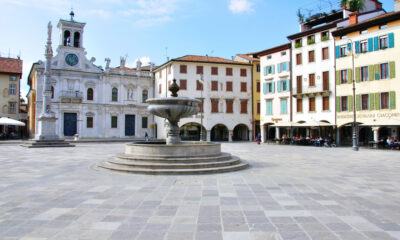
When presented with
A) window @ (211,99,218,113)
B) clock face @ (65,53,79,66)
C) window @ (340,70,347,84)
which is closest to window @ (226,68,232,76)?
window @ (211,99,218,113)

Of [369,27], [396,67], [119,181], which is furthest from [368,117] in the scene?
[119,181]

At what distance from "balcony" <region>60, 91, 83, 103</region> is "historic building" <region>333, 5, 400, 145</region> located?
106ft

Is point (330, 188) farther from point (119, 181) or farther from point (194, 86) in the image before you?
point (194, 86)

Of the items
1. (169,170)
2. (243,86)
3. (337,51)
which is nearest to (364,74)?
(337,51)

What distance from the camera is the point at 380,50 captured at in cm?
2602

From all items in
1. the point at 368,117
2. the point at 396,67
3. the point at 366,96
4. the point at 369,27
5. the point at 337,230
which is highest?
the point at 369,27

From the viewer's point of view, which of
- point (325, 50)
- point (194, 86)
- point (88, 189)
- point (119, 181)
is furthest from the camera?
point (194, 86)

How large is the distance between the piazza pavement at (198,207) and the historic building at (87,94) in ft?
108

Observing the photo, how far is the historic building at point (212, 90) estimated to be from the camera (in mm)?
40094

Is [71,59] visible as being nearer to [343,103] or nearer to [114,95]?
[114,95]

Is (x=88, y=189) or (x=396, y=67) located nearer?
(x=88, y=189)

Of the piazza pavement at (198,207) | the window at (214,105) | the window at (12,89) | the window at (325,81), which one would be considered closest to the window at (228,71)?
the window at (214,105)

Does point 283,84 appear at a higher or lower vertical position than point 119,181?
higher

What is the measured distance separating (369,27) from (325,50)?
15.2ft
